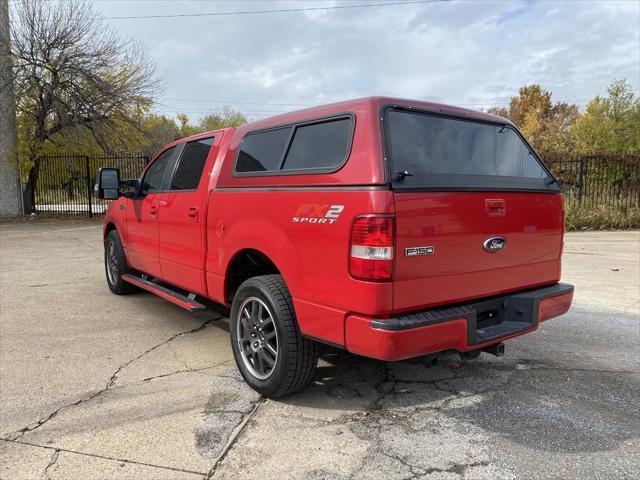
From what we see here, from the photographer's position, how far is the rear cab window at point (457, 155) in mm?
2869

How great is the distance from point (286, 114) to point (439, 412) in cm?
233

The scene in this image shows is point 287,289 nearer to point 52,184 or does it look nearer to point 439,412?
point 439,412

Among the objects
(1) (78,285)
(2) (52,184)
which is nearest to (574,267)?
(1) (78,285)

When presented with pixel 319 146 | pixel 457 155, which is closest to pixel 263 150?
pixel 319 146

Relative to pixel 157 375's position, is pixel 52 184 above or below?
above

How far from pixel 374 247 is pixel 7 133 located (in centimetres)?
1907

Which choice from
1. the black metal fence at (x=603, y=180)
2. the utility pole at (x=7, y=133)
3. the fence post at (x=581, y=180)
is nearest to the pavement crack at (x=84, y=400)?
the black metal fence at (x=603, y=180)

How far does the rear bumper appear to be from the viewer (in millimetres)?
2641

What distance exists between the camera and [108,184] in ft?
18.6

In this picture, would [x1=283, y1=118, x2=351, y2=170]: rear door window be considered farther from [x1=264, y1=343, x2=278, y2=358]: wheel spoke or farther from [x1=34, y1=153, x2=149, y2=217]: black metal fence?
[x1=34, y1=153, x2=149, y2=217]: black metal fence

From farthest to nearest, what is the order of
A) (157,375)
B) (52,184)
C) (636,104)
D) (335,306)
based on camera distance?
(636,104) → (52,184) → (157,375) → (335,306)

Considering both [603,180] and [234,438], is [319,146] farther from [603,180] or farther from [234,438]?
[603,180]

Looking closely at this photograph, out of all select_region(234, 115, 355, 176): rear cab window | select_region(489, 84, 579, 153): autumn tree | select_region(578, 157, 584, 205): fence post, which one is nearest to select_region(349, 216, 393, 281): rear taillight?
select_region(234, 115, 355, 176): rear cab window

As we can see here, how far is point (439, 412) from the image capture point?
3258 millimetres
